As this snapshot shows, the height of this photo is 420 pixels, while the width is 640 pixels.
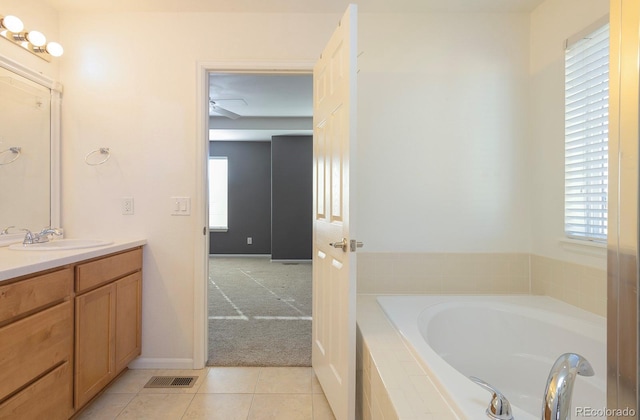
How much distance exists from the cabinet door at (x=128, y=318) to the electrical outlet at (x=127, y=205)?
1.38 feet

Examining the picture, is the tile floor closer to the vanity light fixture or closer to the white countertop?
the white countertop

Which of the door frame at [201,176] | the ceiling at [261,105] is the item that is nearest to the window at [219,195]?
the ceiling at [261,105]

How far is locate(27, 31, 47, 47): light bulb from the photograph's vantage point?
1.90 metres

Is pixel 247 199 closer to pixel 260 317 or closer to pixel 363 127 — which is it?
pixel 260 317

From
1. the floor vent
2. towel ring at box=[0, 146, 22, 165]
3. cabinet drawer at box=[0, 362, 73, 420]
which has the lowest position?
the floor vent

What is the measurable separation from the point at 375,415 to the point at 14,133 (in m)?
2.41

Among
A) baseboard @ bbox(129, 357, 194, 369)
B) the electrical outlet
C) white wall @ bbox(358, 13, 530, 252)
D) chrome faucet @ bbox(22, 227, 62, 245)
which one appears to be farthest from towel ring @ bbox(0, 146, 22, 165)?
white wall @ bbox(358, 13, 530, 252)

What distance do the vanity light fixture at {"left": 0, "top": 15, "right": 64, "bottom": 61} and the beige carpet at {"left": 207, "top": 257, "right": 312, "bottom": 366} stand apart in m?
2.22

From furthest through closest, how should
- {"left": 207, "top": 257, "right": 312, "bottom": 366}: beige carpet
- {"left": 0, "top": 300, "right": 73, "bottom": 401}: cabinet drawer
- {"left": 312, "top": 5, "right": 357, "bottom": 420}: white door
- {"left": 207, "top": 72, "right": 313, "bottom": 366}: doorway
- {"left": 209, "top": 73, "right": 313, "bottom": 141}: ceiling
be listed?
1. {"left": 209, "top": 73, "right": 313, "bottom": 141}: ceiling
2. {"left": 207, "top": 72, "right": 313, "bottom": 366}: doorway
3. {"left": 207, "top": 257, "right": 312, "bottom": 366}: beige carpet
4. {"left": 312, "top": 5, "right": 357, "bottom": 420}: white door
5. {"left": 0, "top": 300, "right": 73, "bottom": 401}: cabinet drawer

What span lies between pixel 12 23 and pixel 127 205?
1132mm

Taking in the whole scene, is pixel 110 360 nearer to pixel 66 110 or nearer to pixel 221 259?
pixel 66 110

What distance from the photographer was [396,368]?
1.22 metres

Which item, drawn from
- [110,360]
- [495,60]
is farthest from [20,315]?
[495,60]

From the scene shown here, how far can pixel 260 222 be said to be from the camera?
22.6 ft
